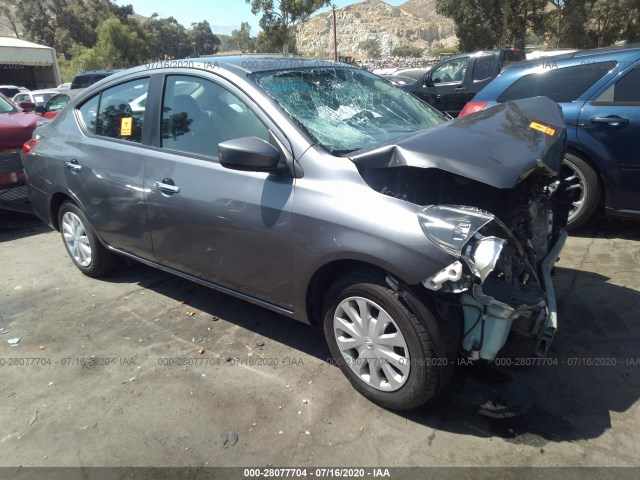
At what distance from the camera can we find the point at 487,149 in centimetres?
251

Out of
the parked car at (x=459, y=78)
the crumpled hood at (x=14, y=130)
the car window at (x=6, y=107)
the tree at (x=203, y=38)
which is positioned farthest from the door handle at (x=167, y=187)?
the tree at (x=203, y=38)

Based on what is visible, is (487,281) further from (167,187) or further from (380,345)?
(167,187)

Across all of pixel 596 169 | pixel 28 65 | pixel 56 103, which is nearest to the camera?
pixel 596 169

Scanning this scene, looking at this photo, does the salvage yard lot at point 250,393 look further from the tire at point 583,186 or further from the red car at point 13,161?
the red car at point 13,161

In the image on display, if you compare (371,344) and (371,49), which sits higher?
(371,49)

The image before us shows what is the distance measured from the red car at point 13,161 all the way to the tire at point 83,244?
177 centimetres

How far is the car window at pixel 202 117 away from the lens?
9.65ft

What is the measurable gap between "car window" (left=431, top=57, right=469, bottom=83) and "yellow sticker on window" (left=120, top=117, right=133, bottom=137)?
305 inches

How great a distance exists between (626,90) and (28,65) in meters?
37.6

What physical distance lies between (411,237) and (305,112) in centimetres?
109

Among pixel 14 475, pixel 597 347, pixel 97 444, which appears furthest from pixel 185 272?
pixel 597 347

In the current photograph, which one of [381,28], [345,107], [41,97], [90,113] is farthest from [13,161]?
[381,28]

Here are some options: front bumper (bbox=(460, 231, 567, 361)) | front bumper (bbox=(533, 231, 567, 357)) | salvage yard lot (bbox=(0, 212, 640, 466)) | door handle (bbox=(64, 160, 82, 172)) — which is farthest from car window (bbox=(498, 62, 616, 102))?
Result: door handle (bbox=(64, 160, 82, 172))

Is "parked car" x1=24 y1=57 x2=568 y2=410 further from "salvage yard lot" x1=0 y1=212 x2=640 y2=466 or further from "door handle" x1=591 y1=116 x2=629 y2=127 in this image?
"door handle" x1=591 y1=116 x2=629 y2=127
